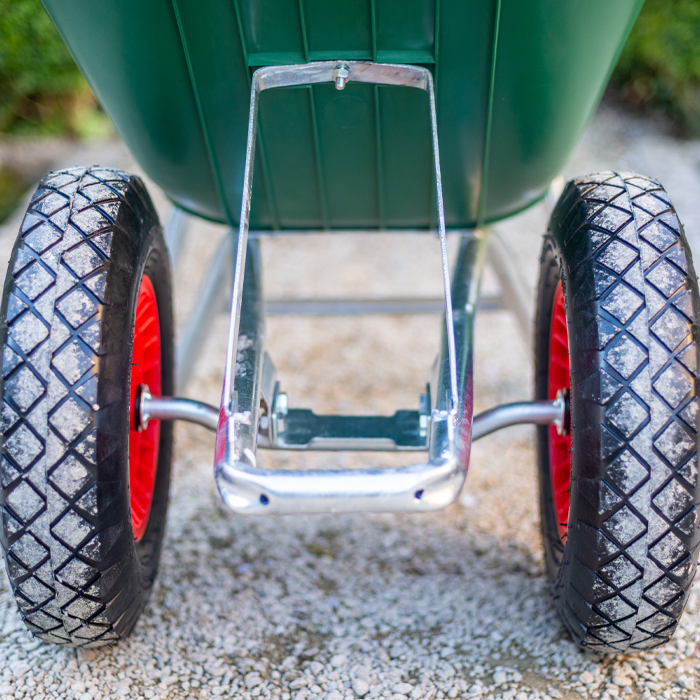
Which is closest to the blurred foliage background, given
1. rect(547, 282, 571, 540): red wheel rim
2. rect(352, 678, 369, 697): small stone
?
rect(547, 282, 571, 540): red wheel rim

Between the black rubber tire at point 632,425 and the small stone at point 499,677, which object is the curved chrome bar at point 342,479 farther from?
the small stone at point 499,677

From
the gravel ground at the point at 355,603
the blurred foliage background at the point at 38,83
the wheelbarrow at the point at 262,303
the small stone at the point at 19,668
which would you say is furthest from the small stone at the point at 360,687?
the blurred foliage background at the point at 38,83

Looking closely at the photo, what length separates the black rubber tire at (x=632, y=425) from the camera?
104cm

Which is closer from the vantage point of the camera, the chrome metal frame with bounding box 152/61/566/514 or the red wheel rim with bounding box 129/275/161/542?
the chrome metal frame with bounding box 152/61/566/514

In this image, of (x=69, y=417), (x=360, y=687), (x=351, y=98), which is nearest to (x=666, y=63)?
(x=351, y=98)

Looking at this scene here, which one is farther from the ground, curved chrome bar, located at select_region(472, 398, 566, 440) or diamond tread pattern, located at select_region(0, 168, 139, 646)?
diamond tread pattern, located at select_region(0, 168, 139, 646)

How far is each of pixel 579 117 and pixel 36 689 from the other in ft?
4.89

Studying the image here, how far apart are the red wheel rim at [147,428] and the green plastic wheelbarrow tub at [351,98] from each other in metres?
0.29

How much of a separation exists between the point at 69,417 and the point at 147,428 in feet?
1.39

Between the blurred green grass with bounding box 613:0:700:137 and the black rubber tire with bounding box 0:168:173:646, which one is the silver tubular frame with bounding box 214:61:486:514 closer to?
the black rubber tire with bounding box 0:168:173:646

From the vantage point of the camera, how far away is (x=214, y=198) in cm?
151

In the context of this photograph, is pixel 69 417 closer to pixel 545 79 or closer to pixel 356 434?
pixel 356 434

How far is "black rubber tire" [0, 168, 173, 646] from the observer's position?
1.04 meters

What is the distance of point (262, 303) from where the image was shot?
1.50 meters
